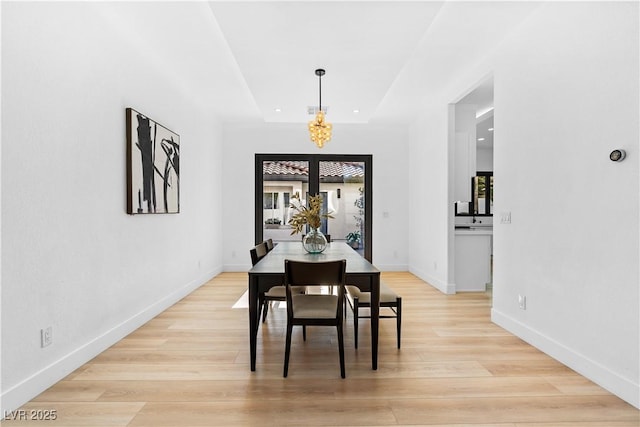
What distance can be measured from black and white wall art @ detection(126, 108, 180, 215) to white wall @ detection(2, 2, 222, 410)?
88mm

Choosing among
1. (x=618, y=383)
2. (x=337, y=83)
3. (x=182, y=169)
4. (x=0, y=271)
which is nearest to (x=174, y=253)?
(x=182, y=169)

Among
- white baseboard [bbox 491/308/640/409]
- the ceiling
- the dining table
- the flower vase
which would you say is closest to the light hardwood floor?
white baseboard [bbox 491/308/640/409]

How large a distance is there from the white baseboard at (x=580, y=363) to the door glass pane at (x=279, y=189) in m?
4.19

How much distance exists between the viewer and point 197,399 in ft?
7.08

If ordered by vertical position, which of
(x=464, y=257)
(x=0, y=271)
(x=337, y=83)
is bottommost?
(x=464, y=257)

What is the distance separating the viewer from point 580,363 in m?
2.49

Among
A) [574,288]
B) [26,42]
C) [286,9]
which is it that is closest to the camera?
[26,42]

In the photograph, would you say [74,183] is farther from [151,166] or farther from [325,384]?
[325,384]

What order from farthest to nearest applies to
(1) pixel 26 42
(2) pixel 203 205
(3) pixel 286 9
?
(2) pixel 203 205 < (3) pixel 286 9 < (1) pixel 26 42

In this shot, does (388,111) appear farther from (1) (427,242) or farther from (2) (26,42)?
(2) (26,42)

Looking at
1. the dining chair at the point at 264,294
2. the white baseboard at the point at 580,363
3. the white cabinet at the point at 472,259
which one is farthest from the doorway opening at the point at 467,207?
the dining chair at the point at 264,294

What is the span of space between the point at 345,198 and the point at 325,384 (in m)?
4.77

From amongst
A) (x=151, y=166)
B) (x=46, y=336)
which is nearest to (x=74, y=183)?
(x=46, y=336)

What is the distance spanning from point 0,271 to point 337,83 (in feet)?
11.7
